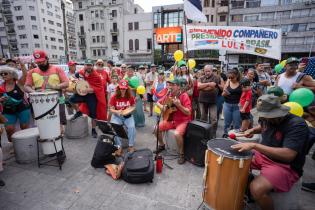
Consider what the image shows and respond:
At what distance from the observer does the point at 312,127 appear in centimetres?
296

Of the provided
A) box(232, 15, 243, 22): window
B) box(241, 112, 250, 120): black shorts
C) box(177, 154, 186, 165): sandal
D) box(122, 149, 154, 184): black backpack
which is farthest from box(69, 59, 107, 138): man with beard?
box(232, 15, 243, 22): window

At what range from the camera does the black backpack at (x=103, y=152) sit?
3492 millimetres

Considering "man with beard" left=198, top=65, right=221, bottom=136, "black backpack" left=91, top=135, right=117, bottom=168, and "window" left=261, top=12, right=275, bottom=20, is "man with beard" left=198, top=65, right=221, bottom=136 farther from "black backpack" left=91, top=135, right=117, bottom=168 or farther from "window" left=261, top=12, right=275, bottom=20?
"window" left=261, top=12, right=275, bottom=20

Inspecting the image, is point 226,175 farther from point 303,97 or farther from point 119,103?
point 119,103

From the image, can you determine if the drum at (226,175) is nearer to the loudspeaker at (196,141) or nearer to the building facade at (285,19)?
the loudspeaker at (196,141)

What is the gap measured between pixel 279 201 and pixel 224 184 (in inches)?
26.4

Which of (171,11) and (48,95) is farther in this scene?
(171,11)

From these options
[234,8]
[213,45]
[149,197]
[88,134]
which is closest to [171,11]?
[234,8]

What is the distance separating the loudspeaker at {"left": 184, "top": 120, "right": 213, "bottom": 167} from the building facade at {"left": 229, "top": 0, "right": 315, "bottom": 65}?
3509 centimetres

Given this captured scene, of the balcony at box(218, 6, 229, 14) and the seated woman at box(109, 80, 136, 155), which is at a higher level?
the balcony at box(218, 6, 229, 14)

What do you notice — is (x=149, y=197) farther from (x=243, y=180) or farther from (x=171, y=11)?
(x=171, y=11)

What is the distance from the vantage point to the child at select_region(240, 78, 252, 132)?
4234 mm

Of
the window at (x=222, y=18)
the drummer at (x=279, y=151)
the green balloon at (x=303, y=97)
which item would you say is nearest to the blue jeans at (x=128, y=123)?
the drummer at (x=279, y=151)

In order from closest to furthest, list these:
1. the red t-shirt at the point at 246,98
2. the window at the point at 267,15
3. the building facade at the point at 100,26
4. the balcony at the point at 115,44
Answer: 1. the red t-shirt at the point at 246,98
2. the window at the point at 267,15
3. the building facade at the point at 100,26
4. the balcony at the point at 115,44
